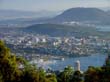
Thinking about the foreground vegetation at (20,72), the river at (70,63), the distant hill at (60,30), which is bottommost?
the distant hill at (60,30)

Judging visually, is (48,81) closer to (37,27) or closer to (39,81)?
(39,81)

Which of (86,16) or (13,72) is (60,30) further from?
(13,72)

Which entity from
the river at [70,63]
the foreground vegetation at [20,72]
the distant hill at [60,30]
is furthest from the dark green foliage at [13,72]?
the distant hill at [60,30]

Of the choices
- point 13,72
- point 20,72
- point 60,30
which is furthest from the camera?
point 60,30

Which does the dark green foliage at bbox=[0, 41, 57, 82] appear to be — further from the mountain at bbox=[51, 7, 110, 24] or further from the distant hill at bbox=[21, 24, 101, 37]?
the mountain at bbox=[51, 7, 110, 24]

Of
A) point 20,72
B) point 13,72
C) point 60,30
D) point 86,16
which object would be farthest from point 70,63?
point 86,16

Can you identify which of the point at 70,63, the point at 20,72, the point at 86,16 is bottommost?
the point at 70,63

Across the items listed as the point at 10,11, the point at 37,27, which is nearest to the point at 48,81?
the point at 37,27

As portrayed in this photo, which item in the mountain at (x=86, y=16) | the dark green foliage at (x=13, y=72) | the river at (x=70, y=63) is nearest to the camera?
the dark green foliage at (x=13, y=72)

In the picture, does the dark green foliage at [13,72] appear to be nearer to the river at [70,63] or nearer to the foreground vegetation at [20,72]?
the foreground vegetation at [20,72]

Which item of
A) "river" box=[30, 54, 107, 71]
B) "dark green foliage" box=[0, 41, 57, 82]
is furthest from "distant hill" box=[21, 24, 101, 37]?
"dark green foliage" box=[0, 41, 57, 82]
